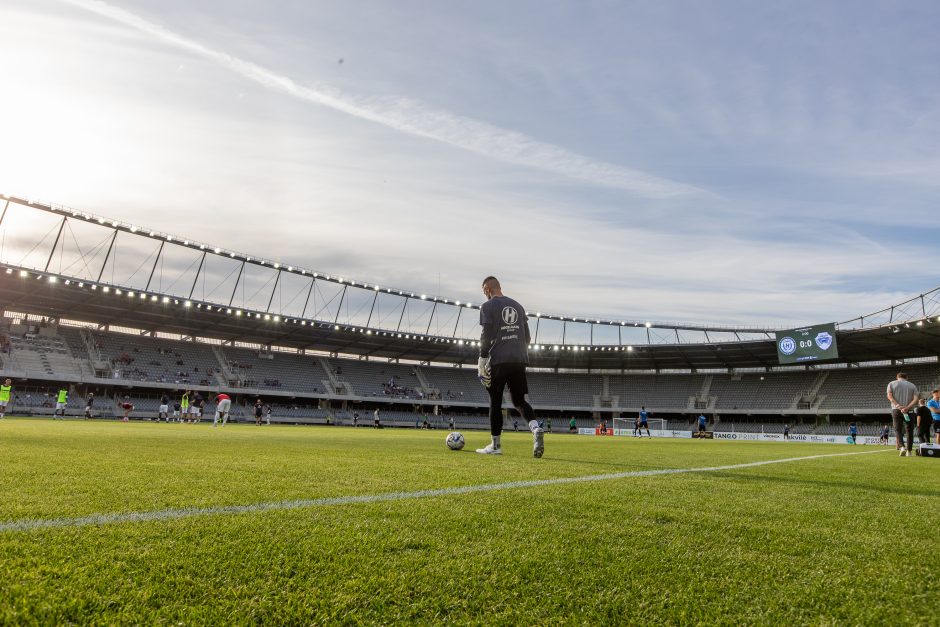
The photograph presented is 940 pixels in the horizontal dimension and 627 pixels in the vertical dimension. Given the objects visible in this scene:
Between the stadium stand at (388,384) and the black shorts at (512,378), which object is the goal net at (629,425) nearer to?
the stadium stand at (388,384)

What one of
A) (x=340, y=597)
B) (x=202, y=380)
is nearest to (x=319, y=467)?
(x=340, y=597)

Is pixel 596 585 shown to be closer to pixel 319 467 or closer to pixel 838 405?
pixel 319 467

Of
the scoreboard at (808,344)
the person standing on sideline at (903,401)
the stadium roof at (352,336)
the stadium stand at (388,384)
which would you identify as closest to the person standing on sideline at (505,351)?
the person standing on sideline at (903,401)

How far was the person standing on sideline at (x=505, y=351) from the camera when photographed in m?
7.08

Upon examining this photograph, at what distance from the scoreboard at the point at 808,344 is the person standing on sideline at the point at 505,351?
46.8 meters

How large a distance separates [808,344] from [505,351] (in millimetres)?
48419

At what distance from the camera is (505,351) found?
712 cm

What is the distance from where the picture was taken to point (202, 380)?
46594 millimetres

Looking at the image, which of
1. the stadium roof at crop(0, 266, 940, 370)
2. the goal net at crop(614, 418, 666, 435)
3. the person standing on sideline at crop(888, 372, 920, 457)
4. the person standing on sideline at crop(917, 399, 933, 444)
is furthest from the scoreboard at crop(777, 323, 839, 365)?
the person standing on sideline at crop(888, 372, 920, 457)

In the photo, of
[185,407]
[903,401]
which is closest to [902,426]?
[903,401]

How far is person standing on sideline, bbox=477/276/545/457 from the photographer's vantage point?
708 cm

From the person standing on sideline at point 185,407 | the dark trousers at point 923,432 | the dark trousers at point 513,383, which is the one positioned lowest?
the person standing on sideline at point 185,407

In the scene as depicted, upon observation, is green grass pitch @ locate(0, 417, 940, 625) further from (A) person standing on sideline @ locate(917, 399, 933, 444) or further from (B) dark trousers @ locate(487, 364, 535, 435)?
(A) person standing on sideline @ locate(917, 399, 933, 444)

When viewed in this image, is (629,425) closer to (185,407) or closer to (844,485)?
(185,407)
